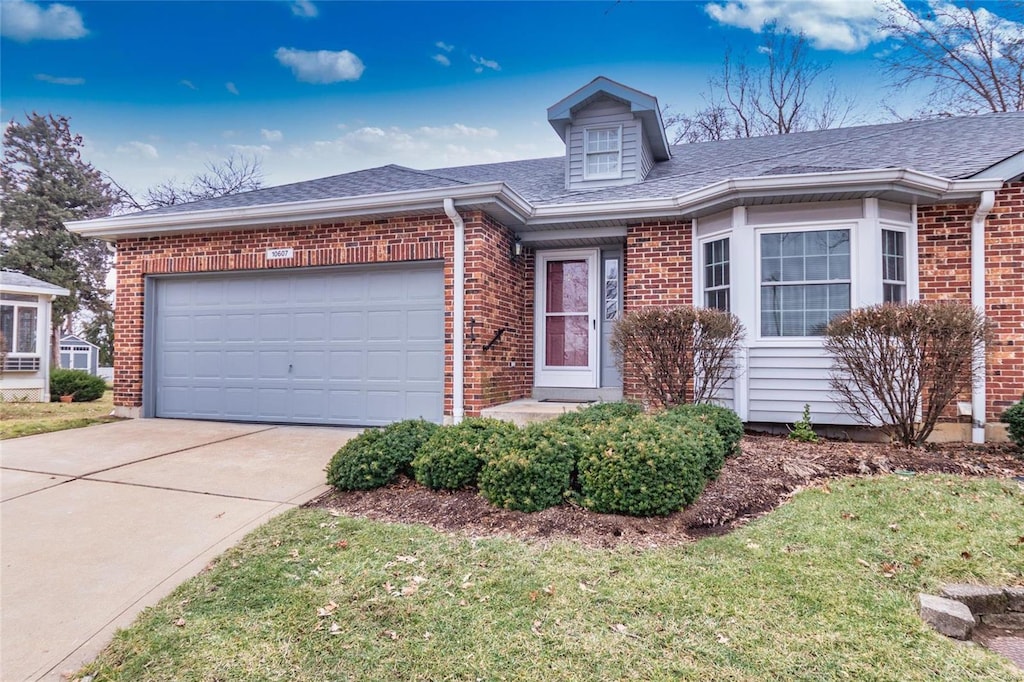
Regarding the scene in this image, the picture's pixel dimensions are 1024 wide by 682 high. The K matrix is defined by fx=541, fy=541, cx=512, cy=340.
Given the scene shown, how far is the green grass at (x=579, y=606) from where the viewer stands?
86.8 inches

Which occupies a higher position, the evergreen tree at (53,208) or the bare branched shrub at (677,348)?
the evergreen tree at (53,208)

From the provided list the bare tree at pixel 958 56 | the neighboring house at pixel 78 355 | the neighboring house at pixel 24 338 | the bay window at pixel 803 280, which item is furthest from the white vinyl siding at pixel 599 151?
the neighboring house at pixel 78 355

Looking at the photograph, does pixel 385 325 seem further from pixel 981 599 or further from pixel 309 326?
pixel 981 599

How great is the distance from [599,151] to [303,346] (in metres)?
5.49

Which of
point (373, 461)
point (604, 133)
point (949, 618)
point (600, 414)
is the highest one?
point (604, 133)

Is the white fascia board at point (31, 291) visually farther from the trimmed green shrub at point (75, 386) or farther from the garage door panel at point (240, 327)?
the garage door panel at point (240, 327)

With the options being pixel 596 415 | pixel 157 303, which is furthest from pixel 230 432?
pixel 596 415

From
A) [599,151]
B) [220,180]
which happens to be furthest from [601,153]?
[220,180]

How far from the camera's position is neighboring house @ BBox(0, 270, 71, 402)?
12695 millimetres

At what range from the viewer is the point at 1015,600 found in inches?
106

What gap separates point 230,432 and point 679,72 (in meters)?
14.5

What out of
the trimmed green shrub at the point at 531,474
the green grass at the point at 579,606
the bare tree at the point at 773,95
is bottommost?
the green grass at the point at 579,606

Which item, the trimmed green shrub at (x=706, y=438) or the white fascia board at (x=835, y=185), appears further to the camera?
the white fascia board at (x=835, y=185)

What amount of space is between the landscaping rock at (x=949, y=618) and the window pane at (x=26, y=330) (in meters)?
17.7
